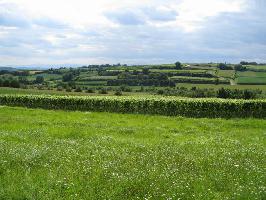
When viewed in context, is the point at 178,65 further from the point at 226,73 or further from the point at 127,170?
the point at 127,170

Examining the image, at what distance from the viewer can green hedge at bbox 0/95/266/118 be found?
162ft

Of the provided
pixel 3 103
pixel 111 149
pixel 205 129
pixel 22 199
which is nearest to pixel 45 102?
pixel 3 103

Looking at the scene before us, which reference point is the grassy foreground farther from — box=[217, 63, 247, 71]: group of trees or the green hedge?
box=[217, 63, 247, 71]: group of trees

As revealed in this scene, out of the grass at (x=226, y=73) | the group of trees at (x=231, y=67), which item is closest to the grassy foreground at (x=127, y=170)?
the grass at (x=226, y=73)

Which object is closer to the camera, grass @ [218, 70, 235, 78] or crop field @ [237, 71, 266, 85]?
crop field @ [237, 71, 266, 85]

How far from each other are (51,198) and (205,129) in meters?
24.8

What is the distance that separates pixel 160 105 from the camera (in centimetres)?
Answer: 5278

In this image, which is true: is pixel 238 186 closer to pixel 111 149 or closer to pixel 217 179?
pixel 217 179

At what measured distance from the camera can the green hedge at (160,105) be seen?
49.4 metres

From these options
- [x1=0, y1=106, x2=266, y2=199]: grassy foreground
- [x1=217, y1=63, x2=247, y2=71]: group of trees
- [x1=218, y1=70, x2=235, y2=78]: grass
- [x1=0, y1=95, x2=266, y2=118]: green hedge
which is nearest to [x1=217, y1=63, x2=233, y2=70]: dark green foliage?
[x1=217, y1=63, x2=247, y2=71]: group of trees

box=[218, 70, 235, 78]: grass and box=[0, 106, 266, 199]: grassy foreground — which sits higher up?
box=[218, 70, 235, 78]: grass

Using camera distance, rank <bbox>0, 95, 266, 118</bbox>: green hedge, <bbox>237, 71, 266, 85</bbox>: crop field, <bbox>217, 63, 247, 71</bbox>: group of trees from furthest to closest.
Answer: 1. <bbox>217, 63, 247, 71</bbox>: group of trees
2. <bbox>237, 71, 266, 85</bbox>: crop field
3. <bbox>0, 95, 266, 118</bbox>: green hedge

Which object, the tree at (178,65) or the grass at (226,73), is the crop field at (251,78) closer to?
the grass at (226,73)

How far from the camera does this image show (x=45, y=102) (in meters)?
60.5
